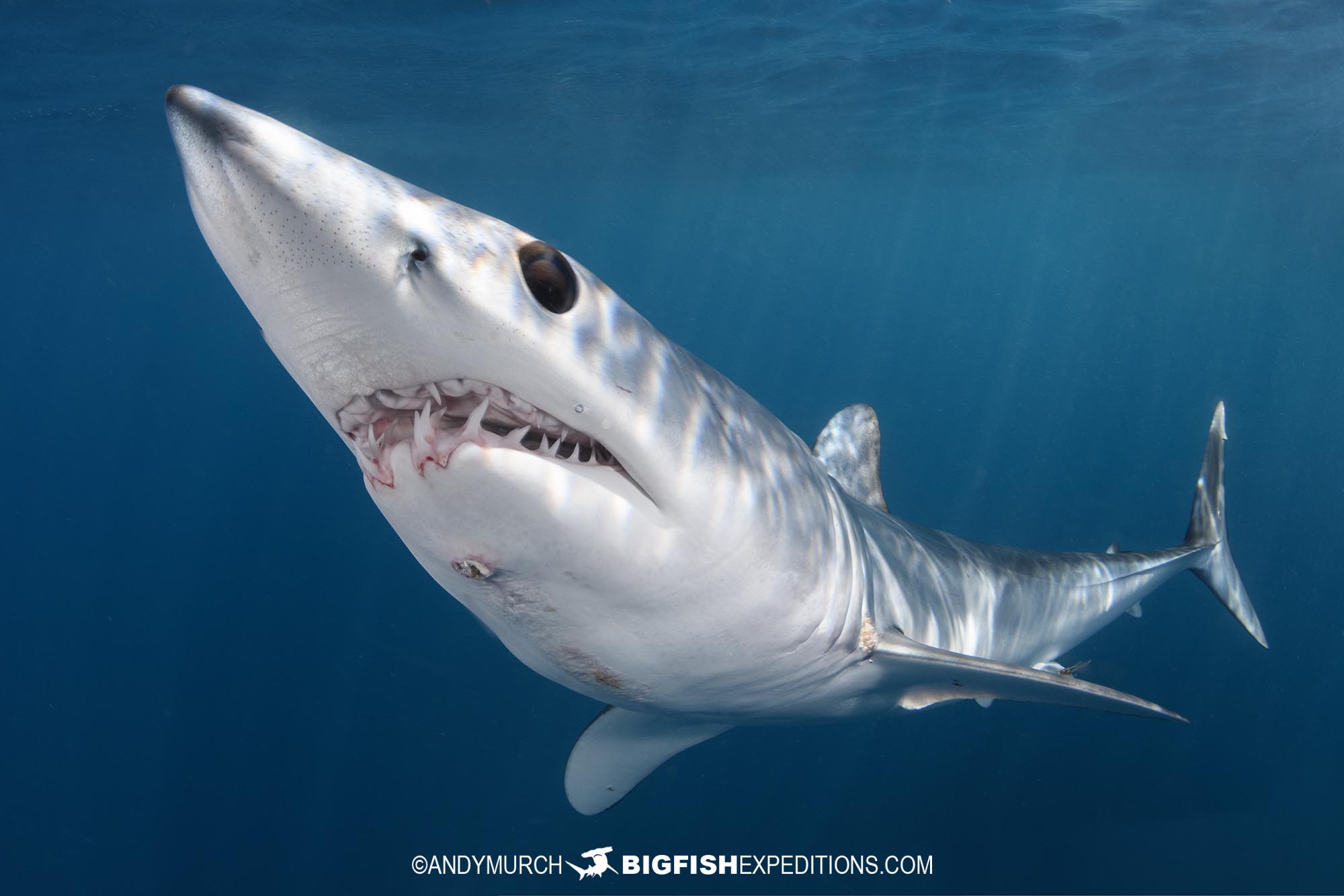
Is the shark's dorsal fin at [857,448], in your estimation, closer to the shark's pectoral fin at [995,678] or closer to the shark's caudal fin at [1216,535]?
the shark's pectoral fin at [995,678]

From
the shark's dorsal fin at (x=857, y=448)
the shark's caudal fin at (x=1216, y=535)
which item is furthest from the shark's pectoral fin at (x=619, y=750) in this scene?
the shark's caudal fin at (x=1216, y=535)

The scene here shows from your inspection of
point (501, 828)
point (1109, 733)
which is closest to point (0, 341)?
point (501, 828)

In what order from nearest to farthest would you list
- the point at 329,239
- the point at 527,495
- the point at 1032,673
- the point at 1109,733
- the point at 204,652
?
1. the point at 329,239
2. the point at 527,495
3. the point at 1032,673
4. the point at 1109,733
5. the point at 204,652

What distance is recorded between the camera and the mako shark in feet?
4.14

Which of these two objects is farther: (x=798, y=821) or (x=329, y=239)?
(x=798, y=821)

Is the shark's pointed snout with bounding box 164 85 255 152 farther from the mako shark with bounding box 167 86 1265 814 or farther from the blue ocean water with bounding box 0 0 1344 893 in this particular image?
the blue ocean water with bounding box 0 0 1344 893

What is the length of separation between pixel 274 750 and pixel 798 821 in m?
8.83

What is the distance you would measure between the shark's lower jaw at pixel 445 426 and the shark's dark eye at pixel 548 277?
0.63 ft

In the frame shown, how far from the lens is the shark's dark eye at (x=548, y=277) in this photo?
4.80 ft

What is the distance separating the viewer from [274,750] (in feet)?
43.5

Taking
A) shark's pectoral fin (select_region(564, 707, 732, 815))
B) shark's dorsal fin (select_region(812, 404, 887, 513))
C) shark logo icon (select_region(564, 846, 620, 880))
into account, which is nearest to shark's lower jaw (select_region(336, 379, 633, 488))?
shark's pectoral fin (select_region(564, 707, 732, 815))

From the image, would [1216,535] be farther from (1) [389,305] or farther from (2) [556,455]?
(1) [389,305]

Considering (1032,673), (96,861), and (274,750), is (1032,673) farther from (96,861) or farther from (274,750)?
(96,861)

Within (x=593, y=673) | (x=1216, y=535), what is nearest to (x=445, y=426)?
(x=593, y=673)
